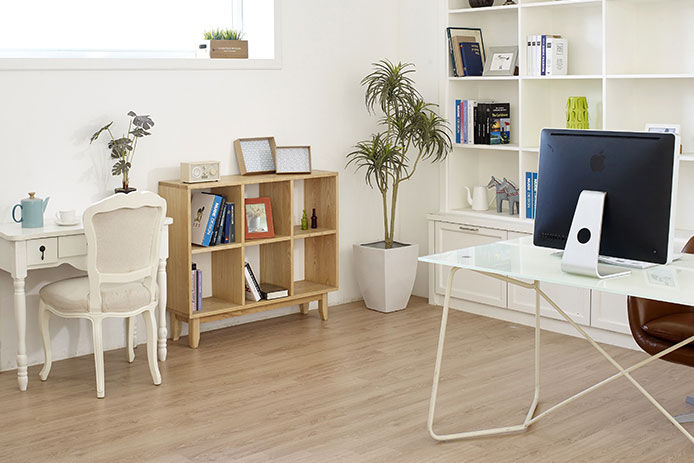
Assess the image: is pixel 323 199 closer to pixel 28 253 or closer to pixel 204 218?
pixel 204 218

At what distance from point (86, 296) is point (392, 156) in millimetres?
2310

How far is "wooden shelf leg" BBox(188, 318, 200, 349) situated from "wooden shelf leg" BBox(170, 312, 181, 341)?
0.15 meters

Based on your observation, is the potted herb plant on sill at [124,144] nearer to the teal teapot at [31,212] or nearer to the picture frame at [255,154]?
the teal teapot at [31,212]

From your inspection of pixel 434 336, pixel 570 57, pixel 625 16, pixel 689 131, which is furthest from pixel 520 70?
pixel 434 336

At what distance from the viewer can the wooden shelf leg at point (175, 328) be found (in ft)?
17.2

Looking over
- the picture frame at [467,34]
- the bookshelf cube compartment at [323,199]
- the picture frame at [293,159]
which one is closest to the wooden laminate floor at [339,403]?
the bookshelf cube compartment at [323,199]

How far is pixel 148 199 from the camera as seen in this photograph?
→ 14.1ft

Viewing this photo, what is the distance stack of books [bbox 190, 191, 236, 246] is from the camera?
5.09m

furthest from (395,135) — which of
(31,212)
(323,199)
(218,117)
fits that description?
(31,212)

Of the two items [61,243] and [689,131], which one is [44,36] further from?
[689,131]

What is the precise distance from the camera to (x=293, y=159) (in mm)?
5570

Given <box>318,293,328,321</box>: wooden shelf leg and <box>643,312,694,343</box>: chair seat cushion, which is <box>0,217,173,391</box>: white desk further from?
<box>643,312,694,343</box>: chair seat cushion

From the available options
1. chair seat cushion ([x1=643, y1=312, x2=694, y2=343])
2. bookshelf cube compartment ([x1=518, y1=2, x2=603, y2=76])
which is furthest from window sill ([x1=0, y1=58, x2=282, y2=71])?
chair seat cushion ([x1=643, y1=312, x2=694, y2=343])

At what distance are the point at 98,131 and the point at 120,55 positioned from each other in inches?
25.6
